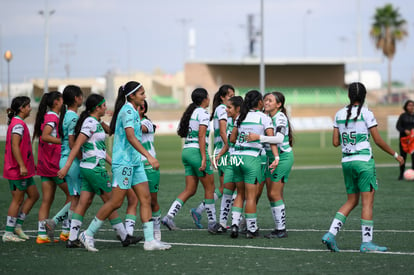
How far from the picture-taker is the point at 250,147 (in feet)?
33.2

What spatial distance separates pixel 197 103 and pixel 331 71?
70.2m

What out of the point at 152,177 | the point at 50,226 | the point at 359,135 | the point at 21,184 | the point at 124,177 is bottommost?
the point at 50,226

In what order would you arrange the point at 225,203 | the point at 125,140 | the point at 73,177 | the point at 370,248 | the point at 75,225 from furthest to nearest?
the point at 225,203 → the point at 73,177 → the point at 75,225 → the point at 125,140 → the point at 370,248

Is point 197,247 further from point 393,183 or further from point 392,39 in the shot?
point 392,39

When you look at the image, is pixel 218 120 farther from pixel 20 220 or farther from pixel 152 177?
pixel 20 220

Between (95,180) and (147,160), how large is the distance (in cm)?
70

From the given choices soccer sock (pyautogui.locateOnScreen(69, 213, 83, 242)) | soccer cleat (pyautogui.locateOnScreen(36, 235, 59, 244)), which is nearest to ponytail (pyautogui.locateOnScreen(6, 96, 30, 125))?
soccer cleat (pyautogui.locateOnScreen(36, 235, 59, 244))

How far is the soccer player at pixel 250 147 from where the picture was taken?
10.0 metres

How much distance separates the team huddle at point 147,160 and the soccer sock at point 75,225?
13mm

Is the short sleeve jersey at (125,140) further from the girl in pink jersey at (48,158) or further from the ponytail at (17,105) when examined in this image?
the ponytail at (17,105)

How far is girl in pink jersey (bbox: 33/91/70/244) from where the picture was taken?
10016mm

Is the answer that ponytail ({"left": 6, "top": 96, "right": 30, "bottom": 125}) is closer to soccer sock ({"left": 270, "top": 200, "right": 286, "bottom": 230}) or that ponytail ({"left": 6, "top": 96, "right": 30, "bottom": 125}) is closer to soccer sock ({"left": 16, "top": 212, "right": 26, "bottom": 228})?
soccer sock ({"left": 16, "top": 212, "right": 26, "bottom": 228})

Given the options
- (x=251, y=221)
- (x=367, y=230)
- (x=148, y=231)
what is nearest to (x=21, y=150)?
(x=148, y=231)

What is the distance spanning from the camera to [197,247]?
9469 millimetres
